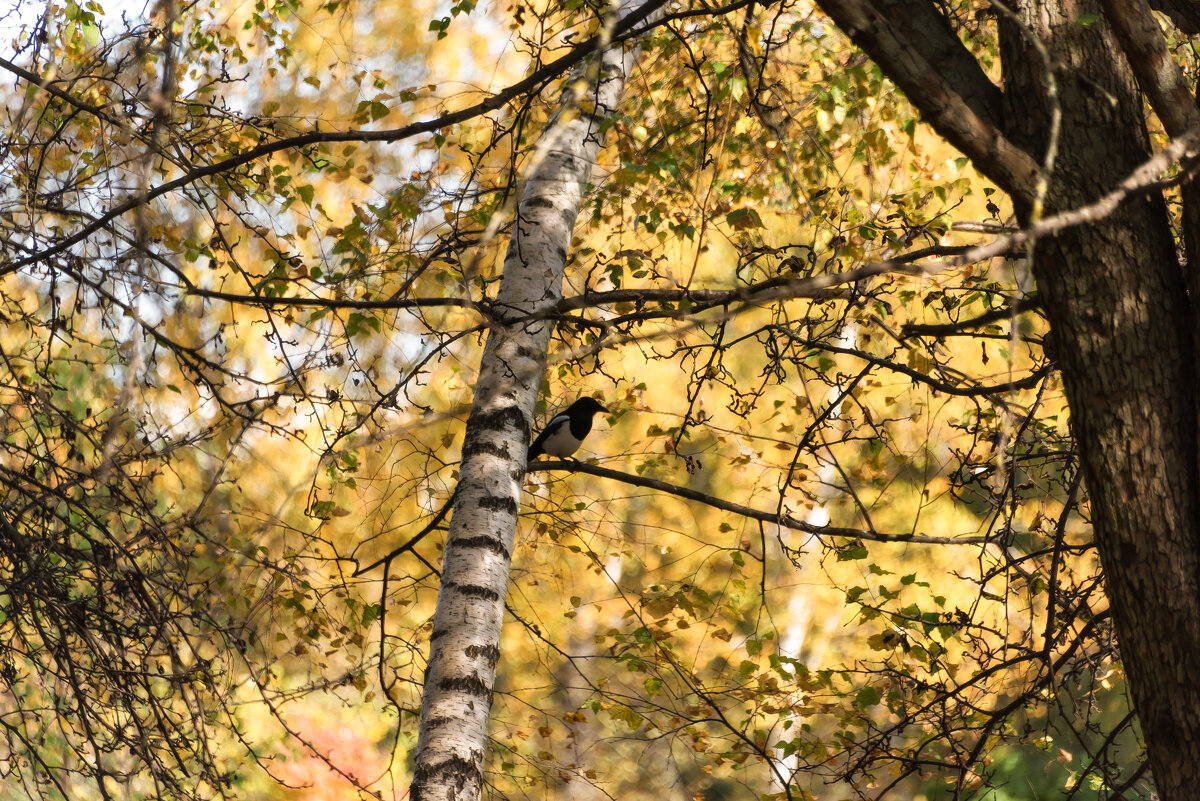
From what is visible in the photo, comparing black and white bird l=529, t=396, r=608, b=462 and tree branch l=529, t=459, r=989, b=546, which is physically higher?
black and white bird l=529, t=396, r=608, b=462

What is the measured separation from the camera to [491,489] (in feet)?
9.29

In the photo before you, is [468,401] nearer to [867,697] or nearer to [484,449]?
[484,449]

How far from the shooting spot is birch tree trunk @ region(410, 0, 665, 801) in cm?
242

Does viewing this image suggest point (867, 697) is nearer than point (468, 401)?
Yes

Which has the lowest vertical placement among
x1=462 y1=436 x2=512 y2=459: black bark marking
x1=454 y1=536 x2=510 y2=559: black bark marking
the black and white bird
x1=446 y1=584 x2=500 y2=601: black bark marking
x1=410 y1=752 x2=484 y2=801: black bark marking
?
x1=410 y1=752 x2=484 y2=801: black bark marking

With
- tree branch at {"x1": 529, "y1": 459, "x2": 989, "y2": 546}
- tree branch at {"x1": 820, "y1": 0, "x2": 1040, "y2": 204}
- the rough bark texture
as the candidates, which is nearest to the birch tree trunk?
tree branch at {"x1": 529, "y1": 459, "x2": 989, "y2": 546}

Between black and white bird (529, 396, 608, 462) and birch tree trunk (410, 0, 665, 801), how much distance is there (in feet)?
4.38

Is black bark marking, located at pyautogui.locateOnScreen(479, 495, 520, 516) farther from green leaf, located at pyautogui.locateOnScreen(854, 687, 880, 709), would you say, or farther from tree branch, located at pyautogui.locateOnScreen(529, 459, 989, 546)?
green leaf, located at pyautogui.locateOnScreen(854, 687, 880, 709)

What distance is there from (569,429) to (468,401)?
39.8 inches

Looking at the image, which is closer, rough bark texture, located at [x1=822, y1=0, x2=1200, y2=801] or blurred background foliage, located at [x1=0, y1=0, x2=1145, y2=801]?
rough bark texture, located at [x1=822, y1=0, x2=1200, y2=801]

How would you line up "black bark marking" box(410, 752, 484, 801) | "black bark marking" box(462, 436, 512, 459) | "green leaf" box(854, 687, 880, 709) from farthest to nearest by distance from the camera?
"green leaf" box(854, 687, 880, 709) < "black bark marking" box(462, 436, 512, 459) < "black bark marking" box(410, 752, 484, 801)

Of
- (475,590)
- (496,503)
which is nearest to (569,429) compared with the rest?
(496,503)

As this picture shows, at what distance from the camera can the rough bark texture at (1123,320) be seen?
167 centimetres

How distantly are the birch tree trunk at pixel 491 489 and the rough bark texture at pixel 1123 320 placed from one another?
78 centimetres
